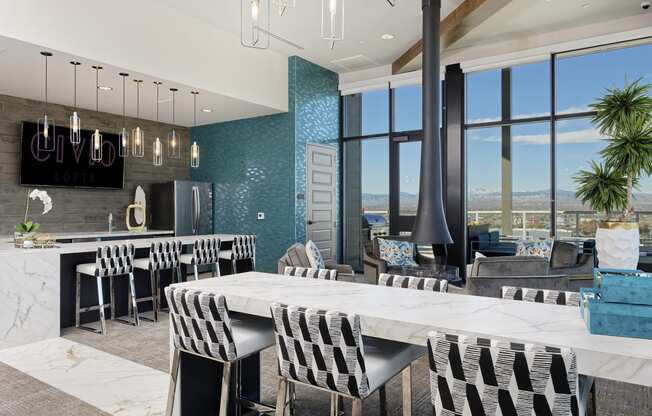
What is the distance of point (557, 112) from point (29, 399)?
6.90 meters

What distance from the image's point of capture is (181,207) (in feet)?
24.9

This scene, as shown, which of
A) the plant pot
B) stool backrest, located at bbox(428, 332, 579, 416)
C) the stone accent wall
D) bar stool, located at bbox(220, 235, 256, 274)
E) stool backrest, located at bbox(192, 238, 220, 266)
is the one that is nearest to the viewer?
stool backrest, located at bbox(428, 332, 579, 416)

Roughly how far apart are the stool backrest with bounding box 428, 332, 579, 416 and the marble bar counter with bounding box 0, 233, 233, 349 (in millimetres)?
4030

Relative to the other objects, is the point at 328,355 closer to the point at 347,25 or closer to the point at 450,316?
the point at 450,316

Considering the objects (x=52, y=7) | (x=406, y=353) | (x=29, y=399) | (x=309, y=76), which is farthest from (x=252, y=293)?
(x=309, y=76)

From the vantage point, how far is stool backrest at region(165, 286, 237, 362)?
1978mm

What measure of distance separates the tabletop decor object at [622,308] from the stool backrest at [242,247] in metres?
4.78

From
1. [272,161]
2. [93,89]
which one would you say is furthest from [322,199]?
[93,89]

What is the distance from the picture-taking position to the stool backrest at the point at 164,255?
4.83m

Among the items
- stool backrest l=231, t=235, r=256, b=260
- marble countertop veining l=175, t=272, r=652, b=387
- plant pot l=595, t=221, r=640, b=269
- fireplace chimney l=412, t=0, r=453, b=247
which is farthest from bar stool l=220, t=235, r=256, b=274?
plant pot l=595, t=221, r=640, b=269

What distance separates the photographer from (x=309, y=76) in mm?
7410

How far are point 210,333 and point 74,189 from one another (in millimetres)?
5933

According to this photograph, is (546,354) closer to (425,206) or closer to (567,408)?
(567,408)

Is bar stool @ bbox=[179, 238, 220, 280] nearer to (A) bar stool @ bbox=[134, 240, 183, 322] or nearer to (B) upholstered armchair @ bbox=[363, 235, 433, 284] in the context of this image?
(A) bar stool @ bbox=[134, 240, 183, 322]
